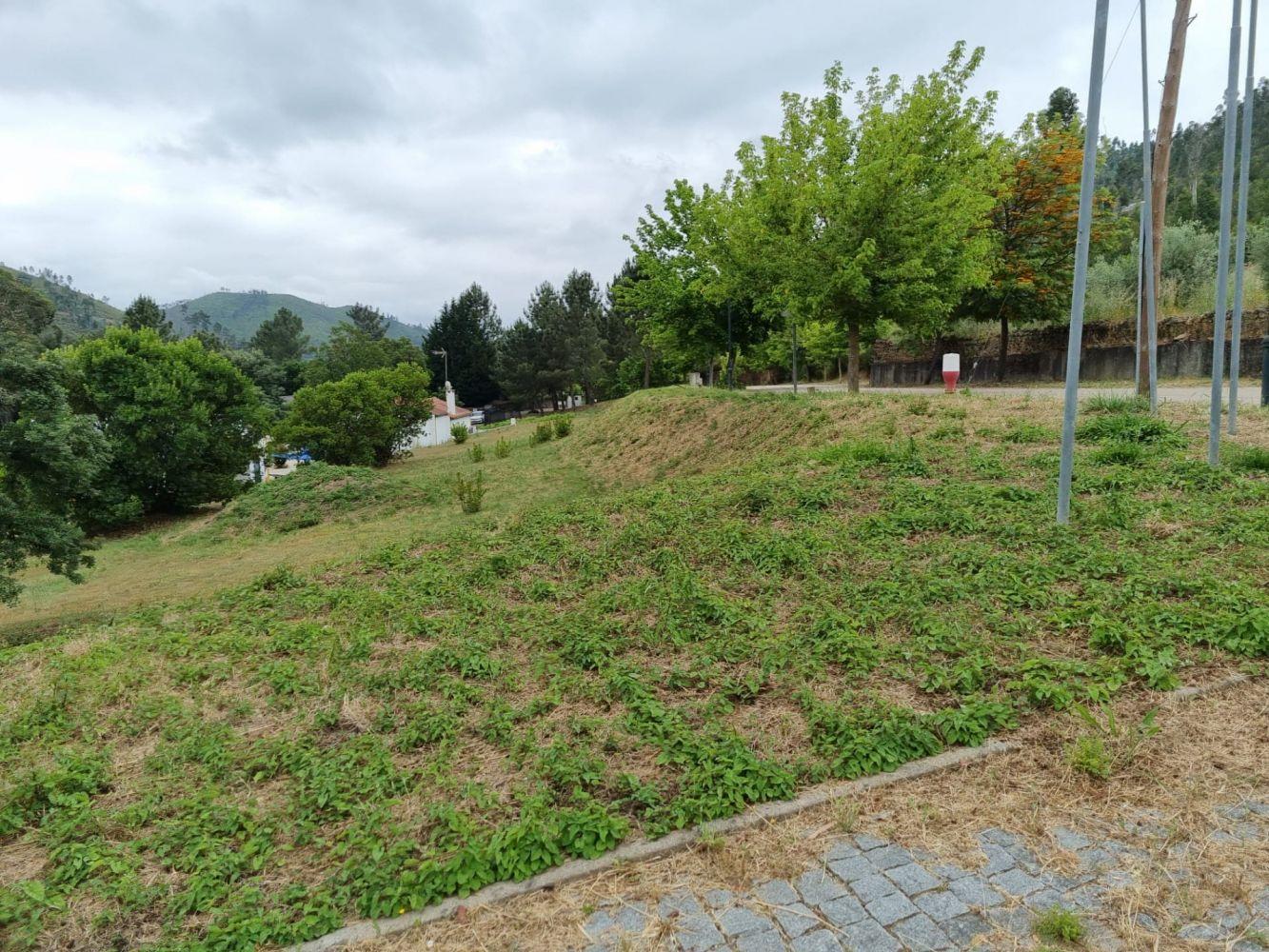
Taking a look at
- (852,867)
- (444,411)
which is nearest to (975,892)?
(852,867)

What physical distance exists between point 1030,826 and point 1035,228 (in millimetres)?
23054

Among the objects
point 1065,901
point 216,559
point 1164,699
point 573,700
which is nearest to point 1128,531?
point 1164,699

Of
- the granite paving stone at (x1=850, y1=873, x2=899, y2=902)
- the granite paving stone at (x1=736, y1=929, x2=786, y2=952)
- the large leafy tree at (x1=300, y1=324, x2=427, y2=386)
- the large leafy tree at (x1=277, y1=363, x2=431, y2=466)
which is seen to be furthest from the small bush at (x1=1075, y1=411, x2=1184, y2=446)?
the large leafy tree at (x1=300, y1=324, x2=427, y2=386)

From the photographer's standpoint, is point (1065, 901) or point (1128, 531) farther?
point (1128, 531)

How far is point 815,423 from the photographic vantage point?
12.4 m

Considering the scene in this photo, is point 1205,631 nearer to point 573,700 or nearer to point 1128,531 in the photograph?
point 1128,531

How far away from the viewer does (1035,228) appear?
21031 millimetres

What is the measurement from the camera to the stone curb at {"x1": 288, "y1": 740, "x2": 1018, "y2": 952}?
8.09 feet

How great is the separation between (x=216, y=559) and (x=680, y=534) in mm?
12149

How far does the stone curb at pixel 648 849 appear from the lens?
247 centimetres

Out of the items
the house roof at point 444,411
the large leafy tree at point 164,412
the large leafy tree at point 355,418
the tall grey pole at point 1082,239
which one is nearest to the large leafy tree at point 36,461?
the tall grey pole at point 1082,239

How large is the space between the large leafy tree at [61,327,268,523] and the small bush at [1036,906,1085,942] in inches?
984

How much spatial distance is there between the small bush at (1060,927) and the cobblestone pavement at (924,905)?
0.09 ft

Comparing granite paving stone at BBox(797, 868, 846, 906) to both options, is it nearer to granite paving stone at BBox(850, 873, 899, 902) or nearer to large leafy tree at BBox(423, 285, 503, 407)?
granite paving stone at BBox(850, 873, 899, 902)
